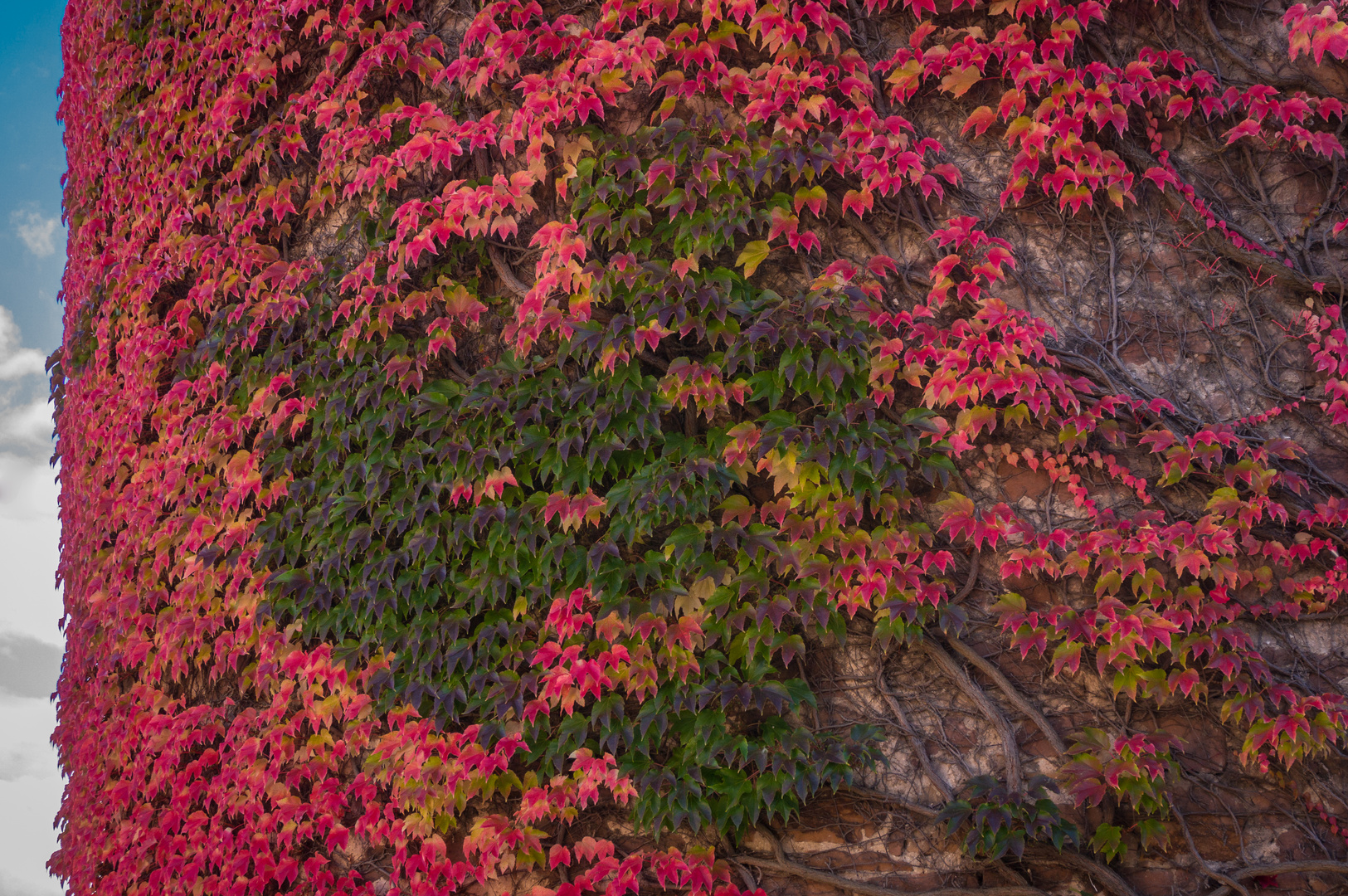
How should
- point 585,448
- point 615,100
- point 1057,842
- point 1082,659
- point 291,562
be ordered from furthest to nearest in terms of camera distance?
point 291,562, point 615,100, point 585,448, point 1082,659, point 1057,842

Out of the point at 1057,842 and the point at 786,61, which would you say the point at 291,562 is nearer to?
the point at 786,61

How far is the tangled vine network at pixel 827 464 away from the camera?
10.9 feet

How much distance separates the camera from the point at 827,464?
133 inches

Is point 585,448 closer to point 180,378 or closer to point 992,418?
point 992,418

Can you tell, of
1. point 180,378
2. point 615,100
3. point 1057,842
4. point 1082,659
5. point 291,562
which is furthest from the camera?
point 180,378

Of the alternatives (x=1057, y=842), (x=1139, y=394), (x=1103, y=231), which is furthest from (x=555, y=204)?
(x=1057, y=842)

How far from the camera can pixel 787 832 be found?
11.4 feet

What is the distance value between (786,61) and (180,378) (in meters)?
3.85

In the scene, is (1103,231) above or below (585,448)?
below

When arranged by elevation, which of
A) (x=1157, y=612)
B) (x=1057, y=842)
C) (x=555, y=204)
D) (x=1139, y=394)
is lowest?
(x=1057, y=842)

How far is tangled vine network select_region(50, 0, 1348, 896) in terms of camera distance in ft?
10.9

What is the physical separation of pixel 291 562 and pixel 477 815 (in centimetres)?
156

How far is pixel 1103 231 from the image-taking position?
3.65 meters

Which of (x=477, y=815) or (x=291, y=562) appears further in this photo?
(x=291, y=562)
